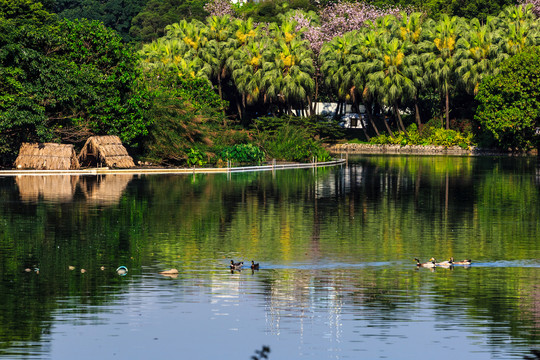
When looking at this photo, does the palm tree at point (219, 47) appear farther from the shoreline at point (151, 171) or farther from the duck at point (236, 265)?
the duck at point (236, 265)

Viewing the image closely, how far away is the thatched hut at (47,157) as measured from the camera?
2232 inches

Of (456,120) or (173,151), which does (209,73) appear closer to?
(456,120)

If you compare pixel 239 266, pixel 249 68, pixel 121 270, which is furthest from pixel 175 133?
pixel 239 266

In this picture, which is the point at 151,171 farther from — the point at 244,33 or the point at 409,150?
the point at 244,33

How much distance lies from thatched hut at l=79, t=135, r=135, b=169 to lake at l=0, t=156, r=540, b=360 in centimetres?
1463

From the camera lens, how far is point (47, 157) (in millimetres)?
56812

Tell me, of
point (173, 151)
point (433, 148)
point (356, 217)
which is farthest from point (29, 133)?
point (433, 148)

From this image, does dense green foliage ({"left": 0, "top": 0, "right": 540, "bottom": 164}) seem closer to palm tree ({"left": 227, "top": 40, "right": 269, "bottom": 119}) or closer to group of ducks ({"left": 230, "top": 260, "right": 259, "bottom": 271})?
palm tree ({"left": 227, "top": 40, "right": 269, "bottom": 119})

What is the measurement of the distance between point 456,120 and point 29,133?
58546 millimetres

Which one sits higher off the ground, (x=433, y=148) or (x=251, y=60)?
(x=251, y=60)

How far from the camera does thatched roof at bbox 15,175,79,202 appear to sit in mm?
41344

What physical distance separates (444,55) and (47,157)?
5304 cm

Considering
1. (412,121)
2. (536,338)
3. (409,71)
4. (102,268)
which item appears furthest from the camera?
(412,121)

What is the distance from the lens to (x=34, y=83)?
58.6 meters
